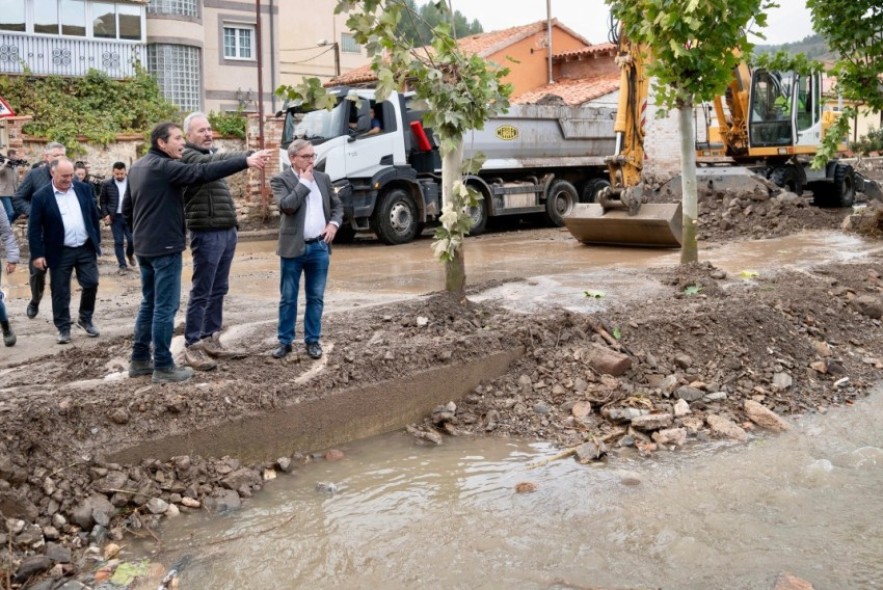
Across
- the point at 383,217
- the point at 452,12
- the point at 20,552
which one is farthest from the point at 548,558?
the point at 383,217

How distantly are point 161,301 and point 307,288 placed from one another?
114 centimetres

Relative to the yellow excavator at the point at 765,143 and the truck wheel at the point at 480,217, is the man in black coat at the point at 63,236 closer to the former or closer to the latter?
the yellow excavator at the point at 765,143

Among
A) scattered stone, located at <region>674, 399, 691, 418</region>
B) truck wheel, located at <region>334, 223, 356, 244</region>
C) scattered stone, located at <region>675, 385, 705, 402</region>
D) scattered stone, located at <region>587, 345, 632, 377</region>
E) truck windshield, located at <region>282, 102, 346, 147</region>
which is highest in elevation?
truck windshield, located at <region>282, 102, 346, 147</region>

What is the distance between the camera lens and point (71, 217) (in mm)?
8062

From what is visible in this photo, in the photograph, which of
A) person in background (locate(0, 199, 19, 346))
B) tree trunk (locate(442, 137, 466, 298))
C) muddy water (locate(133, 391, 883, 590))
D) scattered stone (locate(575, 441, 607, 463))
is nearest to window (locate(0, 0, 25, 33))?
person in background (locate(0, 199, 19, 346))

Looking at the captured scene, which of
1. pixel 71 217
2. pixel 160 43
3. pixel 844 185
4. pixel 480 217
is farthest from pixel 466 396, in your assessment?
pixel 160 43

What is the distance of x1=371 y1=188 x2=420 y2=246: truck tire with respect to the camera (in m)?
16.3

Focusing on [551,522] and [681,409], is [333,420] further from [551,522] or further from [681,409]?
[681,409]

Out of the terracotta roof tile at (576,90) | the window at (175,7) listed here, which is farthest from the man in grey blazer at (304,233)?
the window at (175,7)

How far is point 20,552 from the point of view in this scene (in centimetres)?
459

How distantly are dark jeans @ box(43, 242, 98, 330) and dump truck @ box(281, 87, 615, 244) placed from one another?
5.74m

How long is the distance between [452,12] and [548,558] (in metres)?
4.65

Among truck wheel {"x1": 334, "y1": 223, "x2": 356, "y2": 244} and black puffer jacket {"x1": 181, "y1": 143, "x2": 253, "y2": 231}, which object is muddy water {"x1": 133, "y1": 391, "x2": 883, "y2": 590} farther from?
truck wheel {"x1": 334, "y1": 223, "x2": 356, "y2": 244}

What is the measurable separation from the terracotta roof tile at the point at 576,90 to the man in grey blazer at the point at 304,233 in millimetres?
18654
